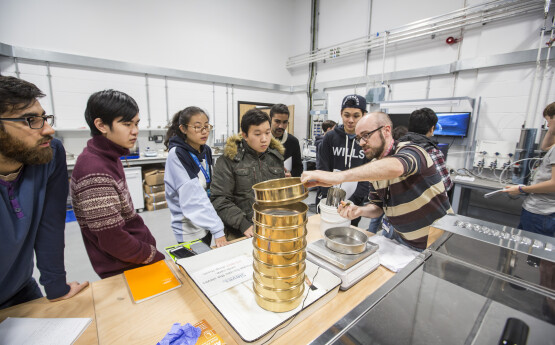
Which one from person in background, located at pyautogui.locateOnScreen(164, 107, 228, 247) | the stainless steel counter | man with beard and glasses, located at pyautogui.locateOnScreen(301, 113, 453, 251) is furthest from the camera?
person in background, located at pyautogui.locateOnScreen(164, 107, 228, 247)

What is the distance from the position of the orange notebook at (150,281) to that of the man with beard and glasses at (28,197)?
18 centimetres

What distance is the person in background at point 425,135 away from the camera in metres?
2.18

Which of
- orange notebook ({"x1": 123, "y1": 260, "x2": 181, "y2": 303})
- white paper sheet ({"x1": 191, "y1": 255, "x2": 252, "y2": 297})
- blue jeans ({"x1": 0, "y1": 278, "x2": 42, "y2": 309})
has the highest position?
white paper sheet ({"x1": 191, "y1": 255, "x2": 252, "y2": 297})

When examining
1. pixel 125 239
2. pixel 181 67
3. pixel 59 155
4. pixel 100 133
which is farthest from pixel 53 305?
pixel 181 67

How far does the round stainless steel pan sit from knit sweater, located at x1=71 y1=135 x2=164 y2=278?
795 millimetres

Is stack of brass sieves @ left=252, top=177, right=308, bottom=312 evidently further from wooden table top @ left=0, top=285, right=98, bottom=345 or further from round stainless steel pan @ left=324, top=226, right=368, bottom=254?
wooden table top @ left=0, top=285, right=98, bottom=345

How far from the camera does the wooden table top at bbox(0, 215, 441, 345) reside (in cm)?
68

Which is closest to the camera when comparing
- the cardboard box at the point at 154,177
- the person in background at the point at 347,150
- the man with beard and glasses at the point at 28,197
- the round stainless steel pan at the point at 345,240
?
the man with beard and glasses at the point at 28,197

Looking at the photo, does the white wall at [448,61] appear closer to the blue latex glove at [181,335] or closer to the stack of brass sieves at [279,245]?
the stack of brass sieves at [279,245]

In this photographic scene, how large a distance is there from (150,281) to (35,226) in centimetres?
48

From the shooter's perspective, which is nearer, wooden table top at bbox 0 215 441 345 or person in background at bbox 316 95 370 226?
wooden table top at bbox 0 215 441 345

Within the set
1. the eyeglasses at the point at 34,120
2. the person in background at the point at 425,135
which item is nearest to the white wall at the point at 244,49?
the person in background at the point at 425,135

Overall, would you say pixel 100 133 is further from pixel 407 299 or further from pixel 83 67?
pixel 83 67

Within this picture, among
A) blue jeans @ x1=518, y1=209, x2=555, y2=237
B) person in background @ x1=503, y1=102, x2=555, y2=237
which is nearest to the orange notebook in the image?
person in background @ x1=503, y1=102, x2=555, y2=237
